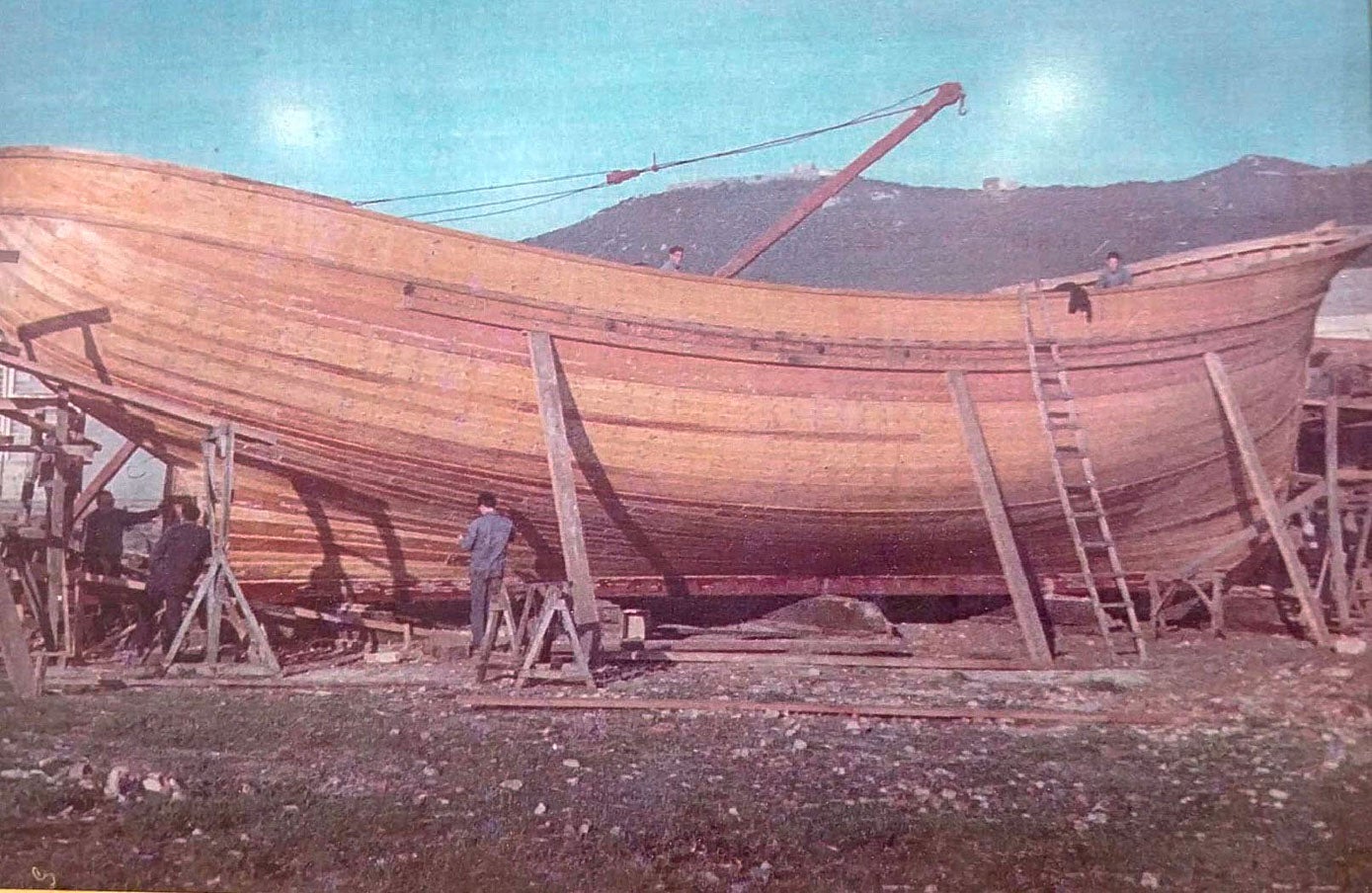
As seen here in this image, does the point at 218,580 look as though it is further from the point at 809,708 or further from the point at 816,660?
the point at 816,660

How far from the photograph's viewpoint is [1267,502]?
521 centimetres

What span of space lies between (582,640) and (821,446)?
80.7 inches

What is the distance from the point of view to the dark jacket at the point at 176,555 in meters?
4.80

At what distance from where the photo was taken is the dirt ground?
8.77 feet

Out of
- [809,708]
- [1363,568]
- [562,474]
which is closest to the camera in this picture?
[809,708]

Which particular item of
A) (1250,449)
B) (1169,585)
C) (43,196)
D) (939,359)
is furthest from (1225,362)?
(43,196)

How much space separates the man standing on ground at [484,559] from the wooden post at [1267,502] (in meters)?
4.49

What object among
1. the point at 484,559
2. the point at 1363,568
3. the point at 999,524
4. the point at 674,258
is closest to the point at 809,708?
the point at 999,524

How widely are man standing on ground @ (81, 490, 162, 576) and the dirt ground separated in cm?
143

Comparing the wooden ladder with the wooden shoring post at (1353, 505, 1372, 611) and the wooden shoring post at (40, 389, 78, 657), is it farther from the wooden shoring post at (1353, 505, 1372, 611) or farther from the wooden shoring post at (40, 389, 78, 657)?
the wooden shoring post at (40, 389, 78, 657)

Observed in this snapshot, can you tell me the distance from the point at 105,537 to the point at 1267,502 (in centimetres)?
701

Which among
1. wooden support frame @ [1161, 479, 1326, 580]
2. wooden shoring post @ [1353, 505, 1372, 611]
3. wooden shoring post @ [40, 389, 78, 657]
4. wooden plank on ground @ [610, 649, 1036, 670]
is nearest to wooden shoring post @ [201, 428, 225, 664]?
wooden shoring post @ [40, 389, 78, 657]

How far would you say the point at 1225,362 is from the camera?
5.96 metres

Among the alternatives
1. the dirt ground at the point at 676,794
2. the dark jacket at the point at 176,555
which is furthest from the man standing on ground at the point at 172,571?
the dirt ground at the point at 676,794
